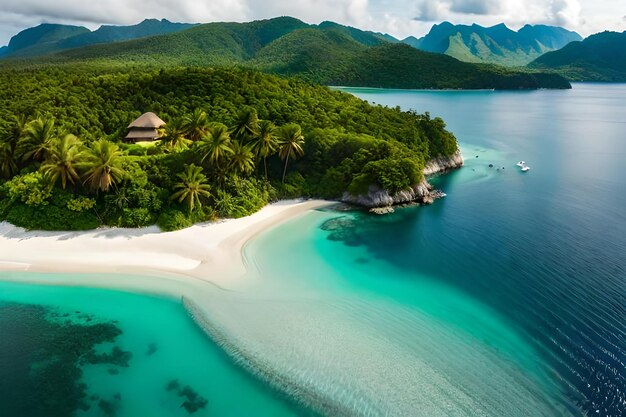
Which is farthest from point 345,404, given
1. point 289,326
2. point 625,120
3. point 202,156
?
point 625,120

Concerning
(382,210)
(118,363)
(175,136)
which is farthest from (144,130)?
(118,363)

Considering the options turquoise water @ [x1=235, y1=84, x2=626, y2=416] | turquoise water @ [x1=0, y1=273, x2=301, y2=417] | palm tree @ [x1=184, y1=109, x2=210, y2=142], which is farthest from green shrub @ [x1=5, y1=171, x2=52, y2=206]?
turquoise water @ [x1=235, y1=84, x2=626, y2=416]

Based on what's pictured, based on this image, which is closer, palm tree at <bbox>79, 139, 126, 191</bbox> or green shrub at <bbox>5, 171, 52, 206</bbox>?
palm tree at <bbox>79, 139, 126, 191</bbox>

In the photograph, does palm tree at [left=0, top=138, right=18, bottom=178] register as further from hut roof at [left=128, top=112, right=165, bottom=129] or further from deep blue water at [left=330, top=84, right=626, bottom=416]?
deep blue water at [left=330, top=84, right=626, bottom=416]

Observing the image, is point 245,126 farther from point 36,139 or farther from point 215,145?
point 36,139

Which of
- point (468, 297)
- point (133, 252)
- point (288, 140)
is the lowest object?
point (468, 297)

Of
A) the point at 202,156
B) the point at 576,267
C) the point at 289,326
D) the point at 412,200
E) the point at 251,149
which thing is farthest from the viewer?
the point at 412,200

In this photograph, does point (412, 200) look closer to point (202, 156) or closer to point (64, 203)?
point (202, 156)
